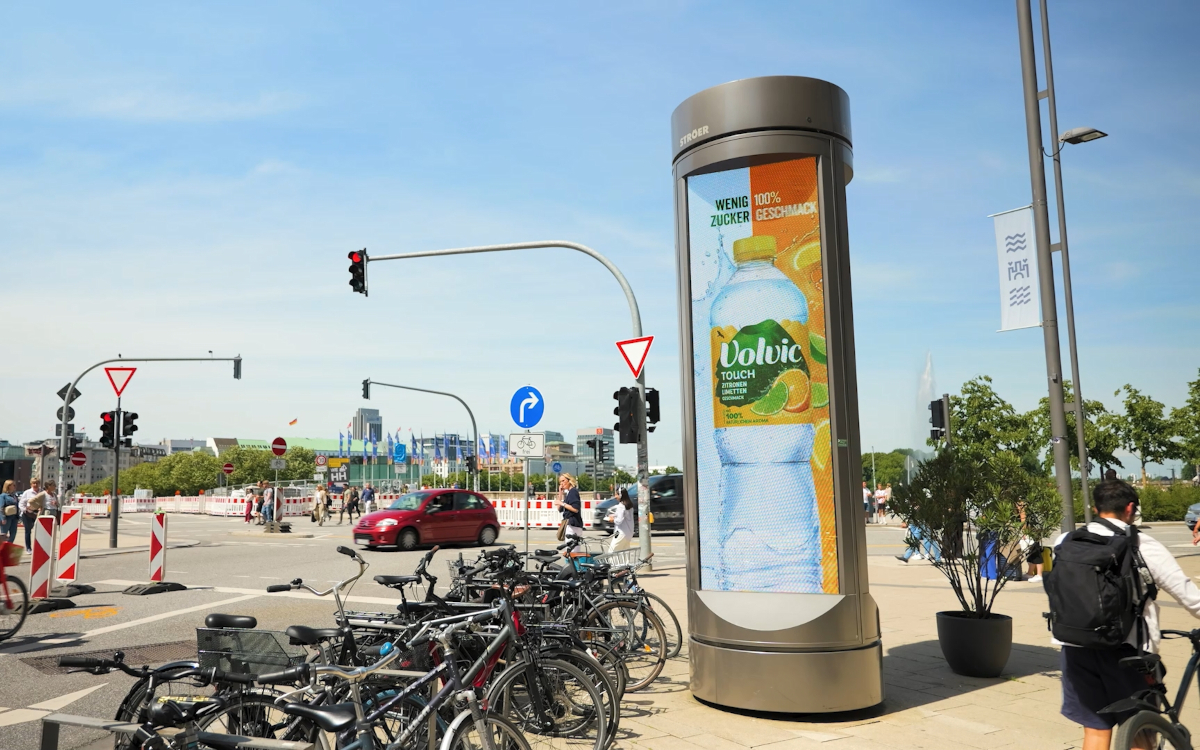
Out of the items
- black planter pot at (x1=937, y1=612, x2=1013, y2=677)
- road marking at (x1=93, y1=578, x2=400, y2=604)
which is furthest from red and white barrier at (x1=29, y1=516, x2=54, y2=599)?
black planter pot at (x1=937, y1=612, x2=1013, y2=677)

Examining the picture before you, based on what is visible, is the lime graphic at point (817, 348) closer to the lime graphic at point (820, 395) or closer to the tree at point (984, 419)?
the lime graphic at point (820, 395)

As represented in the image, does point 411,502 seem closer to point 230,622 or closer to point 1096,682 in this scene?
point 230,622

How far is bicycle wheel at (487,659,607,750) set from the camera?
16.6 ft

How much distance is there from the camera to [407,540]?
2227 centimetres

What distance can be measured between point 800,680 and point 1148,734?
8.14 ft

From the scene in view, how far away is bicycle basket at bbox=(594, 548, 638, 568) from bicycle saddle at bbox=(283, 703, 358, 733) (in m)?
4.85

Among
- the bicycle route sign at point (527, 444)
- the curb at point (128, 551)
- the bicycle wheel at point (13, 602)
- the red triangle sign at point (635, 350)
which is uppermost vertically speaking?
the red triangle sign at point (635, 350)

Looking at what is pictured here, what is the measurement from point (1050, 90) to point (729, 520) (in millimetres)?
7139

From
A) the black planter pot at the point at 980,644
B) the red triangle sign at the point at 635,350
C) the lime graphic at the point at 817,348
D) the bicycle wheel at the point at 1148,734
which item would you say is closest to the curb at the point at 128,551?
the red triangle sign at the point at 635,350

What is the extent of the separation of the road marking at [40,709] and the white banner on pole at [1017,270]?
9150 mm

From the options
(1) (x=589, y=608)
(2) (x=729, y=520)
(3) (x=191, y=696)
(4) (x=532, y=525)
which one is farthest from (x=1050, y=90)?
(4) (x=532, y=525)

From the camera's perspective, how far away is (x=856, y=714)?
20.9 ft

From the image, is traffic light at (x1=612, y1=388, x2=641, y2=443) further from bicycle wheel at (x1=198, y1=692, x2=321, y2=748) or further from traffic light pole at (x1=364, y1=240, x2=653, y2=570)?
bicycle wheel at (x1=198, y1=692, x2=321, y2=748)

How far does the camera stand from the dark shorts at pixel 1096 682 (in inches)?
169
